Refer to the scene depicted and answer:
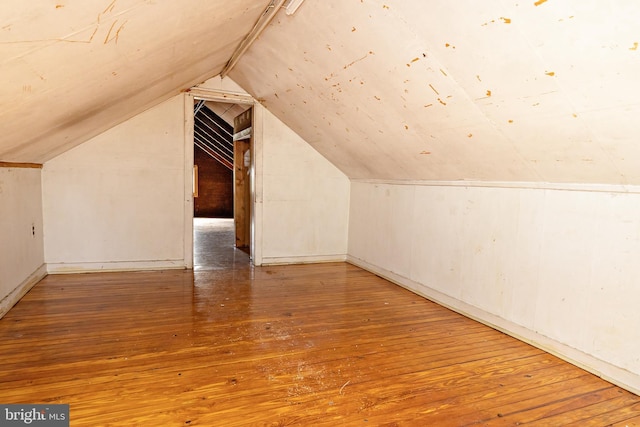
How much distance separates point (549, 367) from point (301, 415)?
1648 mm

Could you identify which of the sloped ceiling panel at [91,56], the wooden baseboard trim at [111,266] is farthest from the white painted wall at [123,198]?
the sloped ceiling panel at [91,56]

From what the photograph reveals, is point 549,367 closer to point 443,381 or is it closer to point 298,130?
point 443,381

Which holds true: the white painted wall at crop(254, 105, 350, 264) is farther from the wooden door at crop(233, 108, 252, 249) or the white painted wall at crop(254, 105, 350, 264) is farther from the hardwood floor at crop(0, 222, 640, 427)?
the hardwood floor at crop(0, 222, 640, 427)

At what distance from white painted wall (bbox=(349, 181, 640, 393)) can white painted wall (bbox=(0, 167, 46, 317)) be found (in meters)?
3.68

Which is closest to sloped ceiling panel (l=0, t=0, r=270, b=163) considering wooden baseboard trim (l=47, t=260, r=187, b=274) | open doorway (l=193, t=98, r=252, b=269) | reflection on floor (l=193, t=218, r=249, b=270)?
wooden baseboard trim (l=47, t=260, r=187, b=274)

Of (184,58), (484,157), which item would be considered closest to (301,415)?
(484,157)

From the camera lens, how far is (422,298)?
148 inches

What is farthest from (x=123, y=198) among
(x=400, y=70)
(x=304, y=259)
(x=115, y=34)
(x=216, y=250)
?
(x=400, y=70)

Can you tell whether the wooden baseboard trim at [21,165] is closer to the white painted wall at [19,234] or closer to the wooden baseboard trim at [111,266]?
the white painted wall at [19,234]

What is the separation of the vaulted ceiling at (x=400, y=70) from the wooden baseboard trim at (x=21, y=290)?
3.80 feet

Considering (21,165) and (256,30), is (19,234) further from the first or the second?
(256,30)

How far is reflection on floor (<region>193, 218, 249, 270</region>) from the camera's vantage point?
4.97 meters

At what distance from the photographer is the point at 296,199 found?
510 centimetres

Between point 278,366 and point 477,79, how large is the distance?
2.07m
